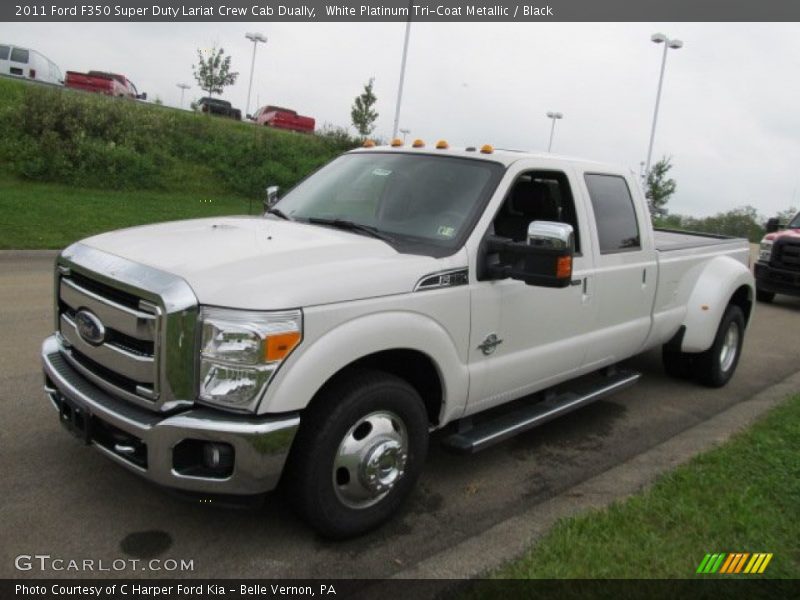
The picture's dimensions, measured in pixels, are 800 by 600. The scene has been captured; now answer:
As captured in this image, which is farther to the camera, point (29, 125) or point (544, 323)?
point (29, 125)

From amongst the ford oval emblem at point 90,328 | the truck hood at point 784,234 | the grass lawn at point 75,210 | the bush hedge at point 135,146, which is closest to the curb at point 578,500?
the ford oval emblem at point 90,328

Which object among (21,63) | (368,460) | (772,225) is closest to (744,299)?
(368,460)

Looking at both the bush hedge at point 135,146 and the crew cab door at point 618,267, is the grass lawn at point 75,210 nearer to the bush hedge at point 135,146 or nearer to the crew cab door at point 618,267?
the bush hedge at point 135,146

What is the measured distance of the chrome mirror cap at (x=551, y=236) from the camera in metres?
3.37

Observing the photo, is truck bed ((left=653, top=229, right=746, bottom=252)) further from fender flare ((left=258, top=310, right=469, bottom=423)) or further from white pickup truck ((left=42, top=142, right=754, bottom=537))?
fender flare ((left=258, top=310, right=469, bottom=423))

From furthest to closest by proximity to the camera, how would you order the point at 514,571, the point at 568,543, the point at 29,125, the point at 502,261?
the point at 29,125 < the point at 502,261 < the point at 568,543 < the point at 514,571

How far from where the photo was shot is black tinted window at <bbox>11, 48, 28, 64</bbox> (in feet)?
86.9

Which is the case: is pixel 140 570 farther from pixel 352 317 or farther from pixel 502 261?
pixel 502 261

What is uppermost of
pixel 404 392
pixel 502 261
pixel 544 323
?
pixel 502 261

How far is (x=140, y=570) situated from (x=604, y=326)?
10.5 feet

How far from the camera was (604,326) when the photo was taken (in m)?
4.72

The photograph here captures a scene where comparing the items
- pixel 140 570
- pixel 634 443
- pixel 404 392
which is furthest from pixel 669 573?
pixel 140 570

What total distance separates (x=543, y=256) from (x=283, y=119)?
3474 cm

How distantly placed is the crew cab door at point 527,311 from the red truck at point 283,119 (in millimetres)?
32447
